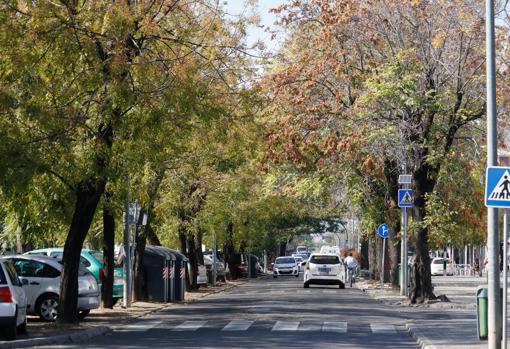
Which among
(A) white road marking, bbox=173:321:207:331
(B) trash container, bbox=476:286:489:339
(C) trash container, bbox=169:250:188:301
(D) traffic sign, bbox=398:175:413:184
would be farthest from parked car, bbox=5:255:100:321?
(B) trash container, bbox=476:286:489:339

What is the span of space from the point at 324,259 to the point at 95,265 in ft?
60.4

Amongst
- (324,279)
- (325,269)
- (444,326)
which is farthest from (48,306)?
(324,279)

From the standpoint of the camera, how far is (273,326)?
2350 cm

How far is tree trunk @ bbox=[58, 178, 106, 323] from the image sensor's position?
23.2 m

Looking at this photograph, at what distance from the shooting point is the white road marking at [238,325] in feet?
75.2

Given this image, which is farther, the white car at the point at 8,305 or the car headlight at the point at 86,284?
the car headlight at the point at 86,284

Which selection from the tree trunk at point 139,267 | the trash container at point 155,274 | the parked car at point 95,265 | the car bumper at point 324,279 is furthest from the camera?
the car bumper at point 324,279

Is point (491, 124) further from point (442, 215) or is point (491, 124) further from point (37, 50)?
point (442, 215)

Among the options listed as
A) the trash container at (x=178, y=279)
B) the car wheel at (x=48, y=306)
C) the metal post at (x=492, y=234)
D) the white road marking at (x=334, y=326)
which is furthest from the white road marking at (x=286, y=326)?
the trash container at (x=178, y=279)

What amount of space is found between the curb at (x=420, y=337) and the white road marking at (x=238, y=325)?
141 inches

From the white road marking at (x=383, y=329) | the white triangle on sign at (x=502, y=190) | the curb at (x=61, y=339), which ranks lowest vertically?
the white road marking at (x=383, y=329)

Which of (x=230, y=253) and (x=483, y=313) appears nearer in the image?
(x=483, y=313)

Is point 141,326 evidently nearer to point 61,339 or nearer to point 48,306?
point 48,306

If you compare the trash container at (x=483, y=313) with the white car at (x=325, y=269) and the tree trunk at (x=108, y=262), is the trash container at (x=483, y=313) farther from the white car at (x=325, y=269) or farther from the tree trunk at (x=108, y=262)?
the white car at (x=325, y=269)
